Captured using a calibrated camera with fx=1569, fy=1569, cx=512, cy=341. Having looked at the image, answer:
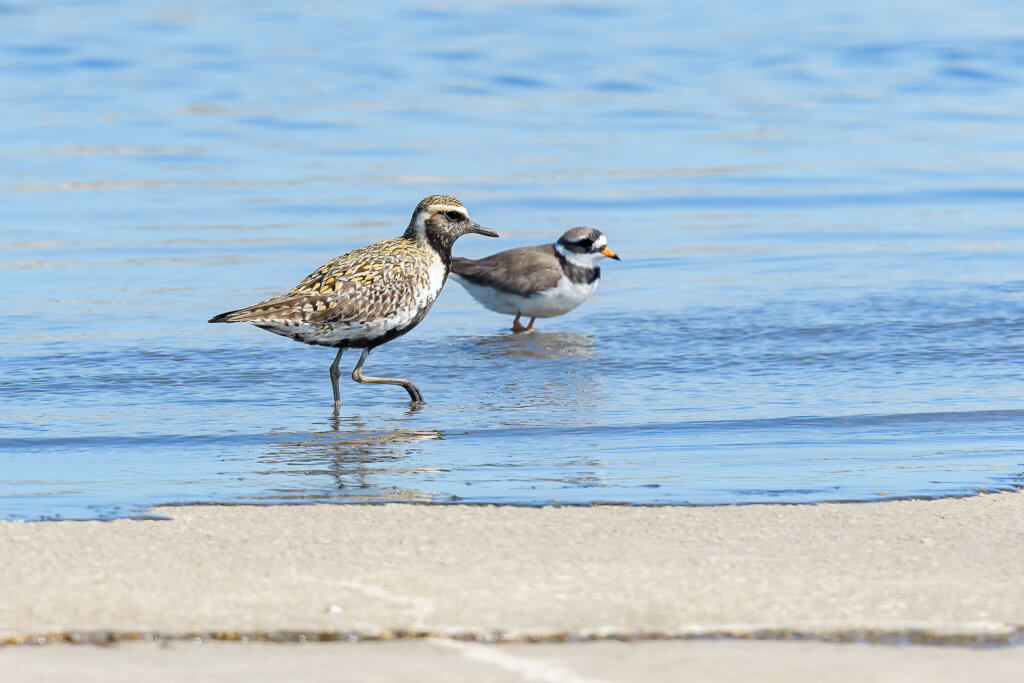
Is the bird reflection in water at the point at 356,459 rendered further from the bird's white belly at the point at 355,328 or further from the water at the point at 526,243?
the bird's white belly at the point at 355,328

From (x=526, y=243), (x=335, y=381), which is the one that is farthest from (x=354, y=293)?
(x=526, y=243)

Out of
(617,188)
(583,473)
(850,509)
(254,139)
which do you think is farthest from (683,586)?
(254,139)

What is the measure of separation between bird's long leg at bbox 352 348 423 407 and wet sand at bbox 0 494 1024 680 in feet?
10.3

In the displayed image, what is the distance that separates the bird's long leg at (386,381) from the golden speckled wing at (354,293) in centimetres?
38

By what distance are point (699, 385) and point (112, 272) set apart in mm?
6173

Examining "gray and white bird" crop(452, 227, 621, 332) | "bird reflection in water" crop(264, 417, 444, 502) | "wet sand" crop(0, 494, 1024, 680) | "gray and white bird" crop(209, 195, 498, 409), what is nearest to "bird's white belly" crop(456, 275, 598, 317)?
"gray and white bird" crop(452, 227, 621, 332)

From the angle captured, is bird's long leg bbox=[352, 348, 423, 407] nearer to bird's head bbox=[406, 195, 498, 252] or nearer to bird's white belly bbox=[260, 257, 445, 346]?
bird's white belly bbox=[260, 257, 445, 346]

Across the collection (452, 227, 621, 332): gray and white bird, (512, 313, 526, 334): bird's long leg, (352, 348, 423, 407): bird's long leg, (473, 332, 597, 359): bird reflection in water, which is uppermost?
(352, 348, 423, 407): bird's long leg

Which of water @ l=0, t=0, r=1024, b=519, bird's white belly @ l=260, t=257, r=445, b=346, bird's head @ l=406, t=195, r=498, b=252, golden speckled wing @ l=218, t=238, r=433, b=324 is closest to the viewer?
water @ l=0, t=0, r=1024, b=519

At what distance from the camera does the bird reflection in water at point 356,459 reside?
6.62 metres

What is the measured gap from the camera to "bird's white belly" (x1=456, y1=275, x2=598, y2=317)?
12297 millimetres

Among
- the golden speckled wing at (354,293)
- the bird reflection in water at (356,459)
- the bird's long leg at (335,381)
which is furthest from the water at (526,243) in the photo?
the golden speckled wing at (354,293)

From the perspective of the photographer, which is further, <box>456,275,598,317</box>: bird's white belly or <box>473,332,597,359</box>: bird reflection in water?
<box>456,275,598,317</box>: bird's white belly

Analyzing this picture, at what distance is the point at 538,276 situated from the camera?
40.3 ft
